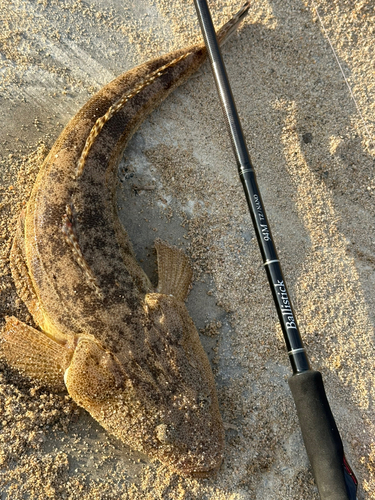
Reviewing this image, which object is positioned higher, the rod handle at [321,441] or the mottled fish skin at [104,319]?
the mottled fish skin at [104,319]

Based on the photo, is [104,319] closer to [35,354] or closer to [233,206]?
[35,354]

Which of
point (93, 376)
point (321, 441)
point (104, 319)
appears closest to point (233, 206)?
point (104, 319)

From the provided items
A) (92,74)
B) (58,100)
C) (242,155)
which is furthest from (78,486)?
(92,74)

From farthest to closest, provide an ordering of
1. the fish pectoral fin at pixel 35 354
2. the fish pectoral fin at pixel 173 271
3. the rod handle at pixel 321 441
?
1. the fish pectoral fin at pixel 173 271
2. the fish pectoral fin at pixel 35 354
3. the rod handle at pixel 321 441

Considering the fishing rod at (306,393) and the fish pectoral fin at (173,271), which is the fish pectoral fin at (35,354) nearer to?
the fish pectoral fin at (173,271)

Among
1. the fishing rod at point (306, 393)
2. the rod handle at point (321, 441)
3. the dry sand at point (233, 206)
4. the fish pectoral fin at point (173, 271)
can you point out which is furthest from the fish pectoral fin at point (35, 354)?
the rod handle at point (321, 441)

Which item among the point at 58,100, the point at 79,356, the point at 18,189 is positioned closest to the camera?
the point at 79,356

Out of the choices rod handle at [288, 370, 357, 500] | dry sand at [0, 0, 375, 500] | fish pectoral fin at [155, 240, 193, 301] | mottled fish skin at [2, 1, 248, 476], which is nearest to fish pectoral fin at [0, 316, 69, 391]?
mottled fish skin at [2, 1, 248, 476]

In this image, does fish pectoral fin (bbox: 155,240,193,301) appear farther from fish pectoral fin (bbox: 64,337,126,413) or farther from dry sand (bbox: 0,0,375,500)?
fish pectoral fin (bbox: 64,337,126,413)

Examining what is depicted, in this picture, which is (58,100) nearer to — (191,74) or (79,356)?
(191,74)
